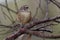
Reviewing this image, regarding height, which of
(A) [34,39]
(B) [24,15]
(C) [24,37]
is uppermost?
(B) [24,15]

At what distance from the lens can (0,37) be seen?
155 centimetres

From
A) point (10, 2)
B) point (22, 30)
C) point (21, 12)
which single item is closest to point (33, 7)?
point (10, 2)

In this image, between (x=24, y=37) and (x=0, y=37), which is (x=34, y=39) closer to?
(x=0, y=37)

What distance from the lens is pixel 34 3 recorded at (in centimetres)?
167

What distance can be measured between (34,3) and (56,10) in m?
0.31

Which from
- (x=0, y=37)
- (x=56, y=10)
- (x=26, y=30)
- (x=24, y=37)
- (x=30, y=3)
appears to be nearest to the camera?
(x=26, y=30)

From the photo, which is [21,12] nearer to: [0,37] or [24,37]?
[24,37]

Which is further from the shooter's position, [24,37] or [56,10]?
[56,10]

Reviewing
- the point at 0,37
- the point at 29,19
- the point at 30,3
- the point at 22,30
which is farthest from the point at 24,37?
the point at 30,3

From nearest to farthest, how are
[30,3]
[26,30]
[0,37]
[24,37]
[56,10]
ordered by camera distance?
[26,30] → [24,37] → [0,37] → [30,3] → [56,10]

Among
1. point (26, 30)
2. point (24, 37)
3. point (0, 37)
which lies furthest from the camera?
point (0, 37)

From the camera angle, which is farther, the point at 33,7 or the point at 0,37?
the point at 33,7

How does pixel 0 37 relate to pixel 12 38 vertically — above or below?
below

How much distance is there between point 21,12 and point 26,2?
27.8 inches
